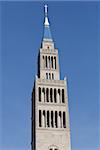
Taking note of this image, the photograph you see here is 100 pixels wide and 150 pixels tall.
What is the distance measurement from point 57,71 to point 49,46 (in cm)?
565

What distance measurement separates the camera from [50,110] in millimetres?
63250

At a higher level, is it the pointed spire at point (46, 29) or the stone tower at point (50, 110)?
the pointed spire at point (46, 29)

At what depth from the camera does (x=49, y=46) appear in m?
71.9

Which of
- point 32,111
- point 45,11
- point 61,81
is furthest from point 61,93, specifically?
point 45,11

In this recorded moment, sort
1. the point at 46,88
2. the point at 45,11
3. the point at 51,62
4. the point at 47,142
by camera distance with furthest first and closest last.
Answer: the point at 45,11
the point at 51,62
the point at 46,88
the point at 47,142

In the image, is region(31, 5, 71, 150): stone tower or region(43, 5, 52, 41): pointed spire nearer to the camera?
region(31, 5, 71, 150): stone tower

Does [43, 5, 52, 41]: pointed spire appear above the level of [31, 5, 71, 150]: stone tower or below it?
above

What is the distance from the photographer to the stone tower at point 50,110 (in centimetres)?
6138

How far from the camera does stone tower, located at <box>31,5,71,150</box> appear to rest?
61375mm

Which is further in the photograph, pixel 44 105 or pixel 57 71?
pixel 57 71

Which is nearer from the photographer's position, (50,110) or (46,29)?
(50,110)

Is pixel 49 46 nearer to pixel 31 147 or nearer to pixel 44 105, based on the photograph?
pixel 44 105

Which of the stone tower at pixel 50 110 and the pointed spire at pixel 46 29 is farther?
the pointed spire at pixel 46 29

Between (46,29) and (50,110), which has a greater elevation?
(46,29)
